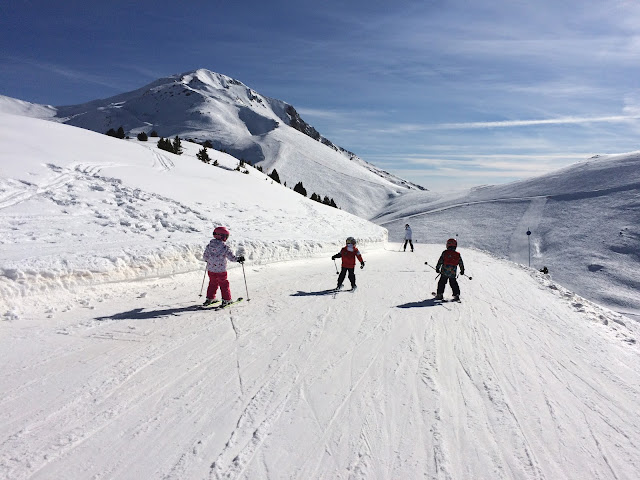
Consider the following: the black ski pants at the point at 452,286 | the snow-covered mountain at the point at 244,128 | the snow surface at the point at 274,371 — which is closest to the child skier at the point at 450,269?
the black ski pants at the point at 452,286

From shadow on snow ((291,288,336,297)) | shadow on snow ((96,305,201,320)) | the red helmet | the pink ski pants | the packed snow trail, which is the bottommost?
the packed snow trail

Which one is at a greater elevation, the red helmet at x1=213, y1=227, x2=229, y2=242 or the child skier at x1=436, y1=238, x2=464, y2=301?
the red helmet at x1=213, y1=227, x2=229, y2=242

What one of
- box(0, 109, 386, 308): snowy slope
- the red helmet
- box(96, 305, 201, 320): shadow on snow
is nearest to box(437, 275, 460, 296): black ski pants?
the red helmet

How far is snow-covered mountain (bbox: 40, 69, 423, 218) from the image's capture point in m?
84.3

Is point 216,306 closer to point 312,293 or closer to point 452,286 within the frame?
point 312,293

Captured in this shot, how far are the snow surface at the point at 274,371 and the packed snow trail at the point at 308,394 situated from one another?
22 millimetres

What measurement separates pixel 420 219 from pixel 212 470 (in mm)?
51391

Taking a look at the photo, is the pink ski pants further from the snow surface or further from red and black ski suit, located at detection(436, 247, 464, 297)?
A: red and black ski suit, located at detection(436, 247, 464, 297)

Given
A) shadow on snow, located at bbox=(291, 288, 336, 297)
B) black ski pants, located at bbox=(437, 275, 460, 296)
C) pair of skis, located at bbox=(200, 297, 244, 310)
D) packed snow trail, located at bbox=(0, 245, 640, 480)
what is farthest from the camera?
black ski pants, located at bbox=(437, 275, 460, 296)

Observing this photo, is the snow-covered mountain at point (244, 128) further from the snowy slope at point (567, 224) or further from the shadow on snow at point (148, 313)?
the shadow on snow at point (148, 313)

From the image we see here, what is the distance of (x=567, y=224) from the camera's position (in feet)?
130

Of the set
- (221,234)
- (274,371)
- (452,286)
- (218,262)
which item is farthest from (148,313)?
(452,286)

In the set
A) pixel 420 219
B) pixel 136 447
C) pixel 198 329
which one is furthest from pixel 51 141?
pixel 420 219

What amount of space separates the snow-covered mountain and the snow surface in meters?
63.6
